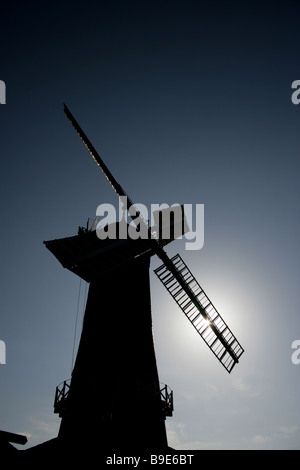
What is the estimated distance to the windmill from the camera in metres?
8.88

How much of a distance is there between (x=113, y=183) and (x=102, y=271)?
19.9 ft

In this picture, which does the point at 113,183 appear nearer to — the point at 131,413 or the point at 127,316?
the point at 127,316

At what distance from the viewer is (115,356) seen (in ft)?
33.3

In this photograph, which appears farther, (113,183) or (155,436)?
(113,183)

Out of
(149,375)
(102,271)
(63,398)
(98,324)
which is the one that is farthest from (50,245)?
(149,375)

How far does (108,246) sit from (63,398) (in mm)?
5971

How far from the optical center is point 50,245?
31.8 ft

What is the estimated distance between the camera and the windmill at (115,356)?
8.88 meters

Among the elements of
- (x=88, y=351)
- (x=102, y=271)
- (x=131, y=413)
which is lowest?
(x=131, y=413)
